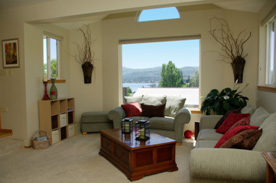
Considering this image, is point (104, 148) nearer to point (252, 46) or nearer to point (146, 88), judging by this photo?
point (146, 88)

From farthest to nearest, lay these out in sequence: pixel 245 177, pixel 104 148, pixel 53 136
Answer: pixel 53 136
pixel 104 148
pixel 245 177

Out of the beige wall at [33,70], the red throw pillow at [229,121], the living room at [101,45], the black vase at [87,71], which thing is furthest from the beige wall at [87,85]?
the red throw pillow at [229,121]

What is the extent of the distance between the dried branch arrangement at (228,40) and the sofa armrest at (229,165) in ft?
10.2

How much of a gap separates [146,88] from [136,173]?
3.23 metres

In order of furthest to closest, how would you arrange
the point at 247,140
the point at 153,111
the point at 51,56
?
the point at 51,56 → the point at 153,111 → the point at 247,140

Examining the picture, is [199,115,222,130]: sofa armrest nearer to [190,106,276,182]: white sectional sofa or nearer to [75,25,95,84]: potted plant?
[190,106,276,182]: white sectional sofa

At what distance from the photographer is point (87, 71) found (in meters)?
5.22

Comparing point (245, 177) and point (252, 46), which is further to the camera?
point (252, 46)

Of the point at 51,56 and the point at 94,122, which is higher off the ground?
the point at 51,56

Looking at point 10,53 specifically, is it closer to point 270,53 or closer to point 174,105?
point 174,105

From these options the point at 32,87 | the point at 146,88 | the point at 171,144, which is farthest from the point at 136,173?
the point at 146,88

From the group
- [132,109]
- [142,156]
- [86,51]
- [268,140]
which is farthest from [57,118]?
[268,140]

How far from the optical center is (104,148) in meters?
3.50

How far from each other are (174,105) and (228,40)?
1.84 meters
